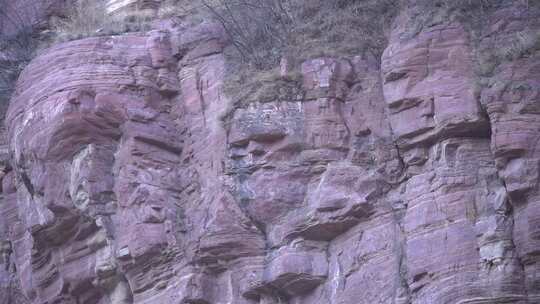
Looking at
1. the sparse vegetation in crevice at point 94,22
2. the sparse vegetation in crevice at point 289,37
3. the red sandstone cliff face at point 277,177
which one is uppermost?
the sparse vegetation in crevice at point 94,22

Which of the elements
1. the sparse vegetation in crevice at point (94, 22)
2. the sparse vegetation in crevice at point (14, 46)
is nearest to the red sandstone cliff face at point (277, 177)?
the sparse vegetation in crevice at point (94, 22)

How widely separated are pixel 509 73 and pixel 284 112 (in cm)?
302

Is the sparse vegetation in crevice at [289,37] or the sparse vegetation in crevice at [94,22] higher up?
the sparse vegetation in crevice at [94,22]

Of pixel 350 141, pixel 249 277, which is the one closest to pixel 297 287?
pixel 249 277

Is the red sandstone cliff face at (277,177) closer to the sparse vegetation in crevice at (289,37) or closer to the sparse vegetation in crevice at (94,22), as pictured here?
the sparse vegetation in crevice at (289,37)

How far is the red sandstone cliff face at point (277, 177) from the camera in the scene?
15289 millimetres

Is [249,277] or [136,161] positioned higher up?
[136,161]

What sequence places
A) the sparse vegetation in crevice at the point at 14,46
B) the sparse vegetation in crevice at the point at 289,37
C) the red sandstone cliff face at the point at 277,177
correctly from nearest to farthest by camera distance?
the red sandstone cliff face at the point at 277,177, the sparse vegetation in crevice at the point at 289,37, the sparse vegetation in crevice at the point at 14,46

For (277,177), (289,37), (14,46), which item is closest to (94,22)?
(14,46)

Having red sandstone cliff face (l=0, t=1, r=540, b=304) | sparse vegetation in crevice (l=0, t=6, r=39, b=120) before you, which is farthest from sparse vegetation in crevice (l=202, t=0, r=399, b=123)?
sparse vegetation in crevice (l=0, t=6, r=39, b=120)

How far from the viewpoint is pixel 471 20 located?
659 inches

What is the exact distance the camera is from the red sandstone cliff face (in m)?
15.3

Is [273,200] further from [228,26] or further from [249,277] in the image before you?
[228,26]

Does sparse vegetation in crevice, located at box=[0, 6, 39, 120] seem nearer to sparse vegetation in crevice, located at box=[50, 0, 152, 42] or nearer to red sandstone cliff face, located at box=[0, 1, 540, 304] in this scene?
sparse vegetation in crevice, located at box=[50, 0, 152, 42]
